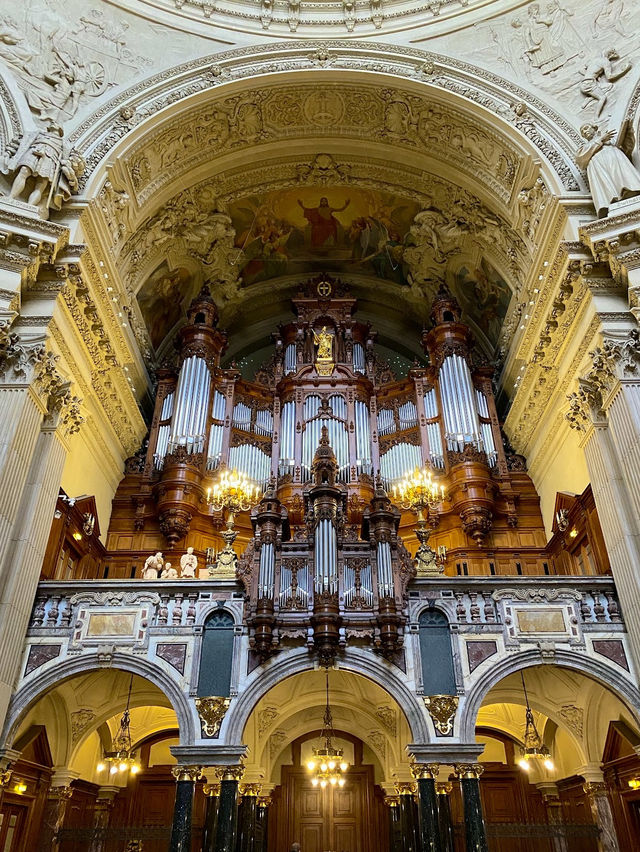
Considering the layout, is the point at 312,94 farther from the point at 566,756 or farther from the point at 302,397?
the point at 566,756

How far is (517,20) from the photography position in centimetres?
1559

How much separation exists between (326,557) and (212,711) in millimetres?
2994

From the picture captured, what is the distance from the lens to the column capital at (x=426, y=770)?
9844 millimetres

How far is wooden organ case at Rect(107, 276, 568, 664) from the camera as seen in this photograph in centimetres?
1545

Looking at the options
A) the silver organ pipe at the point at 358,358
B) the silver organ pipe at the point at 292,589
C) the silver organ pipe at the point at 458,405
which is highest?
the silver organ pipe at the point at 358,358

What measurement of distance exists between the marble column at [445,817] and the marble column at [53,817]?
22.7 ft

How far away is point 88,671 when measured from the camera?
35.2ft

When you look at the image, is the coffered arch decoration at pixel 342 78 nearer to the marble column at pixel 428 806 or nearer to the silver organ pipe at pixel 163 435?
the silver organ pipe at pixel 163 435

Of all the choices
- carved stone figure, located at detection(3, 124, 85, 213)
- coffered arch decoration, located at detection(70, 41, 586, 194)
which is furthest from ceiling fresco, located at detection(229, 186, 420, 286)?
carved stone figure, located at detection(3, 124, 85, 213)

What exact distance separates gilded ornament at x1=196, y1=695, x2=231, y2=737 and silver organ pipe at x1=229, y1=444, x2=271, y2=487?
6998 mm

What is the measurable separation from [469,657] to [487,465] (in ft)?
20.8

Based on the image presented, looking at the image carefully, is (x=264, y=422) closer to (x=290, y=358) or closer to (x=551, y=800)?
(x=290, y=358)

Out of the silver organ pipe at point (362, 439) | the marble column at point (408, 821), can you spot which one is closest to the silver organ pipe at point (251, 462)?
the silver organ pipe at point (362, 439)

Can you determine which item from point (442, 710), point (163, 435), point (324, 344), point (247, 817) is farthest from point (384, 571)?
point (324, 344)
